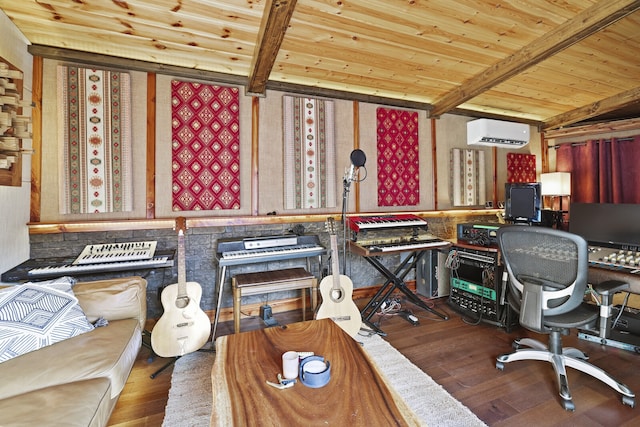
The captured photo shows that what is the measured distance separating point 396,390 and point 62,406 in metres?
1.44

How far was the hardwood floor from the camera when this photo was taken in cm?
170

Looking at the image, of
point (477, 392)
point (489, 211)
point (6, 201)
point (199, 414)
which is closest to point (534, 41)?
point (489, 211)

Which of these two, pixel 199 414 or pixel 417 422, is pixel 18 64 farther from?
pixel 417 422

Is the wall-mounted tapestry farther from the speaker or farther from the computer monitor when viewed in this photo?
the speaker

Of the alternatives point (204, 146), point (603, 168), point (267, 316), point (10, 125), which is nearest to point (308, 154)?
point (204, 146)

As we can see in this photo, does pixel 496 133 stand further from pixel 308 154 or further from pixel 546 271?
pixel 546 271

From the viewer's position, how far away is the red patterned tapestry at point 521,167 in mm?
4684

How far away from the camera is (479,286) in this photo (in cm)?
304

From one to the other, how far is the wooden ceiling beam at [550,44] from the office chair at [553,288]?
1.85 meters

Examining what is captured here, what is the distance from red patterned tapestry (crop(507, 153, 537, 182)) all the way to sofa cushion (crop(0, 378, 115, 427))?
208 inches

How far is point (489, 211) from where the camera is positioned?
4.37 meters

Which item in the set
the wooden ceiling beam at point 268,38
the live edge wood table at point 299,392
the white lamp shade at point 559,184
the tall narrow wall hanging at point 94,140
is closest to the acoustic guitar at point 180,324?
the live edge wood table at point 299,392

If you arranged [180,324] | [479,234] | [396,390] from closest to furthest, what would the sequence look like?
[396,390] < [180,324] < [479,234]

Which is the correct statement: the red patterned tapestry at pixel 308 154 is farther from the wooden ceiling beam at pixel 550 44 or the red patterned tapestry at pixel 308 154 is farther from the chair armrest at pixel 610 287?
the chair armrest at pixel 610 287
